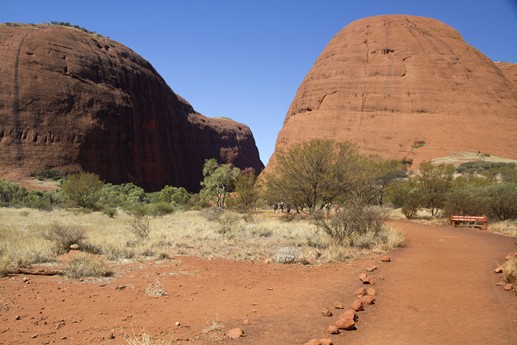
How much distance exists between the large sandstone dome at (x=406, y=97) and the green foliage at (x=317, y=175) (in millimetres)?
34375

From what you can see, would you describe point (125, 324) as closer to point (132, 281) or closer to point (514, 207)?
point (132, 281)

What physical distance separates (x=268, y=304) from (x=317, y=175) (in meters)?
15.4

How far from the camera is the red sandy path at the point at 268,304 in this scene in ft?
15.6

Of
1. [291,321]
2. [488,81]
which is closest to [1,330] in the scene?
[291,321]

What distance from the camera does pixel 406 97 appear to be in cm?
5831

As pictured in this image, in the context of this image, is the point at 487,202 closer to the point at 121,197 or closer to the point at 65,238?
the point at 65,238

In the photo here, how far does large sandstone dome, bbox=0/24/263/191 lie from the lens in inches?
1860

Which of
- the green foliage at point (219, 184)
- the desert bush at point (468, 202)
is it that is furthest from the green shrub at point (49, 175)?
the desert bush at point (468, 202)

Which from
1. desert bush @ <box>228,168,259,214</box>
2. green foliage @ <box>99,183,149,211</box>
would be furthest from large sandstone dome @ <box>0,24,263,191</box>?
desert bush @ <box>228,168,259,214</box>

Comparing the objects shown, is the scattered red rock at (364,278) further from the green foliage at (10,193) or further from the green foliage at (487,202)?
the green foliage at (10,193)

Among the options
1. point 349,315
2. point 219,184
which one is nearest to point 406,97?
point 219,184

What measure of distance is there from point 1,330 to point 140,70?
63.2 meters

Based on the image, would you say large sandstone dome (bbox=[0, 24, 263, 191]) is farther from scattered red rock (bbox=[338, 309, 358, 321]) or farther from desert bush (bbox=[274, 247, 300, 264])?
scattered red rock (bbox=[338, 309, 358, 321])

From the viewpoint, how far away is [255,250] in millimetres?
11078
